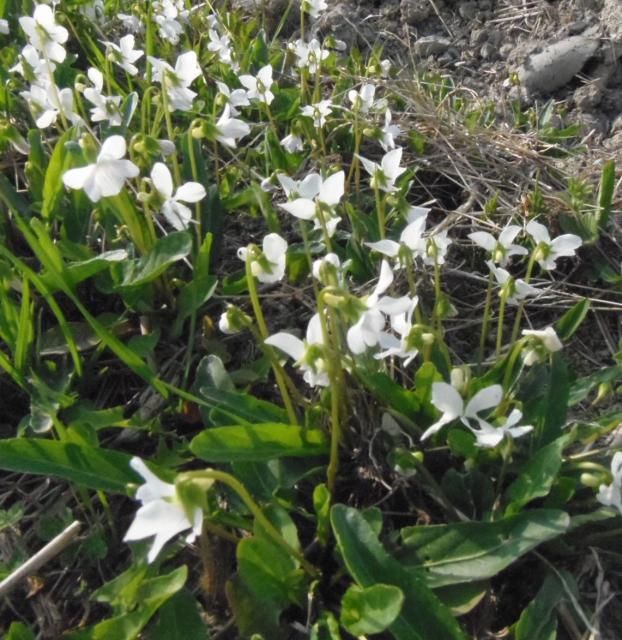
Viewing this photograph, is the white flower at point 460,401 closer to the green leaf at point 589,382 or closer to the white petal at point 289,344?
the white petal at point 289,344

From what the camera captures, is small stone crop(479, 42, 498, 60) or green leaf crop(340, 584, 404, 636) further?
small stone crop(479, 42, 498, 60)

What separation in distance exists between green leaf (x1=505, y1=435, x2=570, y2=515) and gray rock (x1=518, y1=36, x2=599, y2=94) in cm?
165

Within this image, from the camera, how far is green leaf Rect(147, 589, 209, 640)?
1.25 m

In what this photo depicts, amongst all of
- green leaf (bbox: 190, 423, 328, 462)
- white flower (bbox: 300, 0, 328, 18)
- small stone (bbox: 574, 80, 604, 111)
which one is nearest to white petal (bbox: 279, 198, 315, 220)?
green leaf (bbox: 190, 423, 328, 462)

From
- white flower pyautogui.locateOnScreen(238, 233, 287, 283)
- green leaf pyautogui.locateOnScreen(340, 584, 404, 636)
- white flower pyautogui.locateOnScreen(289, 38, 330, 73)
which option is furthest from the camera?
white flower pyautogui.locateOnScreen(289, 38, 330, 73)

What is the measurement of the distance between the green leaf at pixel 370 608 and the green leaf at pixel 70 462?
0.38 metres

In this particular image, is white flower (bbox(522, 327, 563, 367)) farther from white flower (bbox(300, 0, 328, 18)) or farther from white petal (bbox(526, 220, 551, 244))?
white flower (bbox(300, 0, 328, 18))

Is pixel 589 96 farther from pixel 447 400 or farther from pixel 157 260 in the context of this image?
pixel 447 400

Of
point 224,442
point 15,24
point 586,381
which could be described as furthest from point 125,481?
point 15,24

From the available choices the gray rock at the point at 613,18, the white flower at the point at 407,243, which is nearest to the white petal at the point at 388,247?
the white flower at the point at 407,243

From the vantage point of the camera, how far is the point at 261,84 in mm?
2096

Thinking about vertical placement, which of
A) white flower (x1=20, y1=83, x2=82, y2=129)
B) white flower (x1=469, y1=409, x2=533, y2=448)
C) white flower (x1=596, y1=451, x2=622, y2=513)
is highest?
white flower (x1=20, y1=83, x2=82, y2=129)

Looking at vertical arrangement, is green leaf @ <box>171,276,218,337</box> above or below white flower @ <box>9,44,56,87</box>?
below

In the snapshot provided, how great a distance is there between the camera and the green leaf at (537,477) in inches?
49.3
